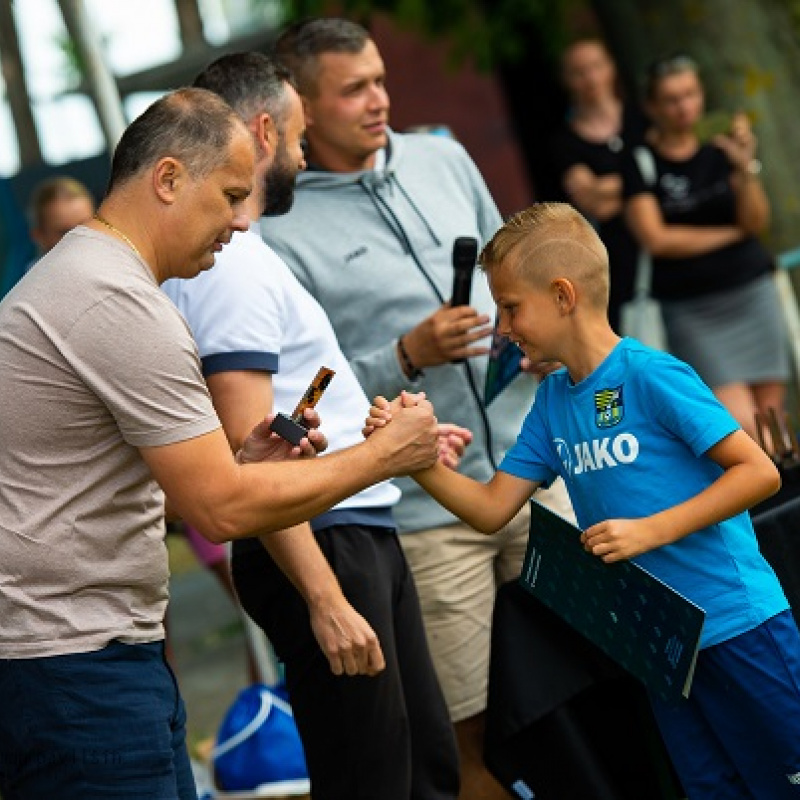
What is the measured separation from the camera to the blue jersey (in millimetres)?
3408

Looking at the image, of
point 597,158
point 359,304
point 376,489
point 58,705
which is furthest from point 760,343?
point 58,705

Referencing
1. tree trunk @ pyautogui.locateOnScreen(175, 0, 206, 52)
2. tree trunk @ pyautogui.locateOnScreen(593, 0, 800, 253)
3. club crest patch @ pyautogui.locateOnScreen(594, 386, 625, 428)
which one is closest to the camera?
club crest patch @ pyautogui.locateOnScreen(594, 386, 625, 428)

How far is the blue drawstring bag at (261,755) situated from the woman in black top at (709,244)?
7.32ft

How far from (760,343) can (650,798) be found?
300 cm

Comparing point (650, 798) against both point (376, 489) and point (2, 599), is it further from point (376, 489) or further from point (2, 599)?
point (2, 599)

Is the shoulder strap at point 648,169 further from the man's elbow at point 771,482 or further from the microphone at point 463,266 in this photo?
the man's elbow at point 771,482

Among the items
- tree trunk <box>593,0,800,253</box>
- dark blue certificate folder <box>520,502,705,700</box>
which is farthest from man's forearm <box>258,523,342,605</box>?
tree trunk <box>593,0,800,253</box>

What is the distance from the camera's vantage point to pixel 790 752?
346 centimetres

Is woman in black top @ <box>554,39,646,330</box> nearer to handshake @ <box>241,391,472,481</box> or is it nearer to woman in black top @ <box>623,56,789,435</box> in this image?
woman in black top @ <box>623,56,789,435</box>

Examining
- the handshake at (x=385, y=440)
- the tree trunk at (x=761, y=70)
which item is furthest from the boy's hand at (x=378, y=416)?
the tree trunk at (x=761, y=70)

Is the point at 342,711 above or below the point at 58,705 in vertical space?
below

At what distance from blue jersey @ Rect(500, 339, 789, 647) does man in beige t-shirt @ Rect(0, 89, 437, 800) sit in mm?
653

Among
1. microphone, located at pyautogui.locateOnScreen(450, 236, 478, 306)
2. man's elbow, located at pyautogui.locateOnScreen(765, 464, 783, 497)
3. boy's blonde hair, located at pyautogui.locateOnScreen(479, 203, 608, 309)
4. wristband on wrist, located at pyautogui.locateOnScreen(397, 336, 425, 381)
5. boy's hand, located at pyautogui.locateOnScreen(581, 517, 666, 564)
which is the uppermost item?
boy's blonde hair, located at pyautogui.locateOnScreen(479, 203, 608, 309)

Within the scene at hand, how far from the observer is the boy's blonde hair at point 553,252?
11.6 ft
